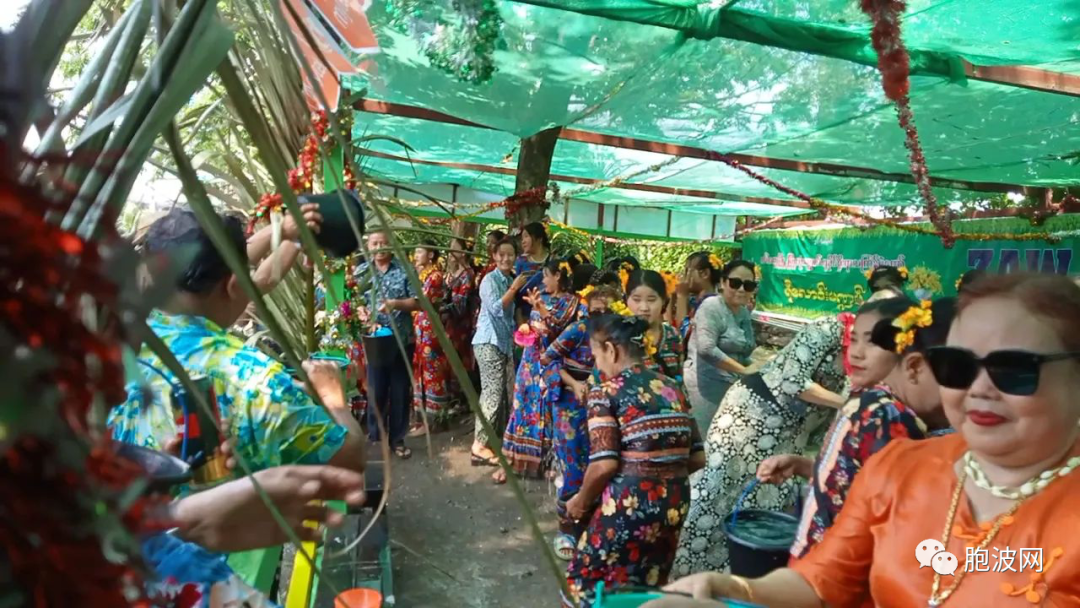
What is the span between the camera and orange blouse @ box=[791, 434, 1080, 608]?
36.4 inches

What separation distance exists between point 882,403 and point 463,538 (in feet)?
8.22

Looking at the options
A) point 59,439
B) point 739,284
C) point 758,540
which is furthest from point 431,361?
point 59,439

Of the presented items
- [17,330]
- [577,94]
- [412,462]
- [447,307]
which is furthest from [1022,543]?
[447,307]

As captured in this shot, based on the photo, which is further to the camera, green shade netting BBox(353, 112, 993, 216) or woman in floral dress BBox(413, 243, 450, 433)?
woman in floral dress BBox(413, 243, 450, 433)

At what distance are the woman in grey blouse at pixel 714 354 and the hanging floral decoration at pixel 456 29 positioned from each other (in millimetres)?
2121

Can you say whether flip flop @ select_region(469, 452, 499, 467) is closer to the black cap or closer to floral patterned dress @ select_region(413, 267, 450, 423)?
floral patterned dress @ select_region(413, 267, 450, 423)

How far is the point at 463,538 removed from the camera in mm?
3484

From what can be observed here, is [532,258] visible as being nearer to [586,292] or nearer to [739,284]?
[586,292]

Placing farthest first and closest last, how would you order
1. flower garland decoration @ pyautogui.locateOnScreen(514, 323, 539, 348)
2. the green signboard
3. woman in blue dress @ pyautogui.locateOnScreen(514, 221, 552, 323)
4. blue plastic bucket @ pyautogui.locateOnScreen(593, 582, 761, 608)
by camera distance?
the green signboard, woman in blue dress @ pyautogui.locateOnScreen(514, 221, 552, 323), flower garland decoration @ pyautogui.locateOnScreen(514, 323, 539, 348), blue plastic bucket @ pyautogui.locateOnScreen(593, 582, 761, 608)

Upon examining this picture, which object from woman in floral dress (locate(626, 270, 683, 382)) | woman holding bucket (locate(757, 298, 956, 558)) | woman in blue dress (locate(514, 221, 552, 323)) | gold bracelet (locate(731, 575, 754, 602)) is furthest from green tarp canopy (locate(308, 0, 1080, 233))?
woman holding bucket (locate(757, 298, 956, 558))

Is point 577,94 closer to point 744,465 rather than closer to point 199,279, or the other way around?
point 744,465

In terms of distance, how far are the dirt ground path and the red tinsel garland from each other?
210 centimetres

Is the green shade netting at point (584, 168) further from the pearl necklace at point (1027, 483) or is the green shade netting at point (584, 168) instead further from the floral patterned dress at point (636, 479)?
the pearl necklace at point (1027, 483)

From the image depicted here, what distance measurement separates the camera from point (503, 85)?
3264 mm
